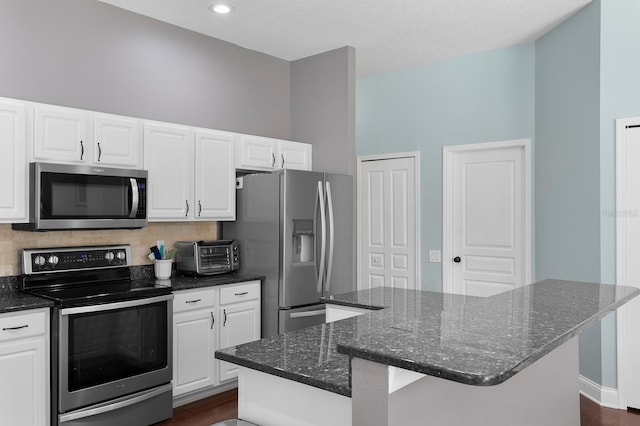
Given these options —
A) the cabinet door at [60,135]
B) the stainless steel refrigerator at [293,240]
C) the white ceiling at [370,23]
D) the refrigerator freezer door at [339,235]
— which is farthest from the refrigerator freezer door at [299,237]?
the cabinet door at [60,135]

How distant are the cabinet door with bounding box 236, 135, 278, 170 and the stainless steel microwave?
97 cm

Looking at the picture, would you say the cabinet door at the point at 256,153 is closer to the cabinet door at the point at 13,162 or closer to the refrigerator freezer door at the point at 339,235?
the refrigerator freezer door at the point at 339,235

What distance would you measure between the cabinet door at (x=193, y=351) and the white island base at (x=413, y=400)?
5.93ft

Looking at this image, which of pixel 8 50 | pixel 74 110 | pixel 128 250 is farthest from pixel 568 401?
pixel 8 50

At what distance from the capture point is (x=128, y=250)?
3.65 m

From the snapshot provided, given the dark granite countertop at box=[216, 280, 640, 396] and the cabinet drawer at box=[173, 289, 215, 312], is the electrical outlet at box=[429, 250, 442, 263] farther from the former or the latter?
the dark granite countertop at box=[216, 280, 640, 396]

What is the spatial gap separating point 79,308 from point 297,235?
170 centimetres

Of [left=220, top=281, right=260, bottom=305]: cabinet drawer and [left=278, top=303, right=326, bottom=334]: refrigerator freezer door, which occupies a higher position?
[left=220, top=281, right=260, bottom=305]: cabinet drawer

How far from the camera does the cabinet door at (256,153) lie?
4.18m

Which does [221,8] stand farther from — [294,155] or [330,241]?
[330,241]

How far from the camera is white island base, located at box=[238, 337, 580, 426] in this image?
1.17 metres

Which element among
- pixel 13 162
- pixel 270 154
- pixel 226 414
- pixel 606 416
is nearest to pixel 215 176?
pixel 270 154

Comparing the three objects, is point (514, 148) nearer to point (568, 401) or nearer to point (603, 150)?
point (603, 150)

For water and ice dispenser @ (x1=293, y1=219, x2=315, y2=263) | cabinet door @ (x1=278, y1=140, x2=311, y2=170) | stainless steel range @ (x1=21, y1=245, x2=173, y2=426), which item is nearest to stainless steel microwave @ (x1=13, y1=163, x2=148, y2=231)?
stainless steel range @ (x1=21, y1=245, x2=173, y2=426)
